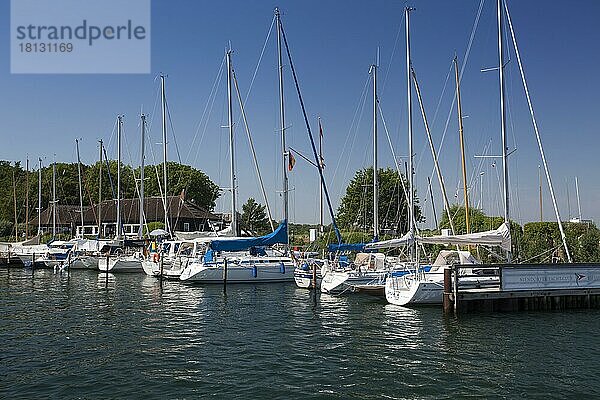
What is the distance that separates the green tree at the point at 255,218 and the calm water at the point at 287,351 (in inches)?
2528

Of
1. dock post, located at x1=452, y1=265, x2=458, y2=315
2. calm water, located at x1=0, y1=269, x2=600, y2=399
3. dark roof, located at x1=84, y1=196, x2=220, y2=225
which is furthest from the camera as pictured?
dark roof, located at x1=84, y1=196, x2=220, y2=225

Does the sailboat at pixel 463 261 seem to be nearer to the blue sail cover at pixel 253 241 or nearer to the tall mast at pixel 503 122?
the tall mast at pixel 503 122

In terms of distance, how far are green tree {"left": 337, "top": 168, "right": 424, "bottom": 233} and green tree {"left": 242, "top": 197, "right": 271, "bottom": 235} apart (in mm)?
14222

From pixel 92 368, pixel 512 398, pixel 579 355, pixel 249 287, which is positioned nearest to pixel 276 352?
pixel 92 368

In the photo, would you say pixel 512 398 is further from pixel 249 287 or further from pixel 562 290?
pixel 249 287

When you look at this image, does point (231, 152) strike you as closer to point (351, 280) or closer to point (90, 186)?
point (351, 280)

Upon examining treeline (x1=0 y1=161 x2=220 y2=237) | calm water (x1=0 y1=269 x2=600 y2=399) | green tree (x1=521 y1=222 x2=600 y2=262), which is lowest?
calm water (x1=0 y1=269 x2=600 y2=399)

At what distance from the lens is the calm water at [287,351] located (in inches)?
622

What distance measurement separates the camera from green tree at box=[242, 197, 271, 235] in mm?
96875

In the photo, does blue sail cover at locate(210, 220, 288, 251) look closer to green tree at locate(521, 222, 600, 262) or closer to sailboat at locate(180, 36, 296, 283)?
sailboat at locate(180, 36, 296, 283)

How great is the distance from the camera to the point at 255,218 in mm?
98250

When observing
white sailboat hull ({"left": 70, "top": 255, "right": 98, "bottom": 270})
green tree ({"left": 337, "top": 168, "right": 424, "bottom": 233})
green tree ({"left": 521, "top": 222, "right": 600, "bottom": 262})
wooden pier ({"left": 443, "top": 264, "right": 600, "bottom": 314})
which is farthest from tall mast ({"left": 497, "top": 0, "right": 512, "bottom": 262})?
green tree ({"left": 337, "top": 168, "right": 424, "bottom": 233})

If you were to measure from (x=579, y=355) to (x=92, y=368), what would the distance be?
14.9 meters

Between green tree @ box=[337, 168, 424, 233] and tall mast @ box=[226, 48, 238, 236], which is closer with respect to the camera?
tall mast @ box=[226, 48, 238, 236]
